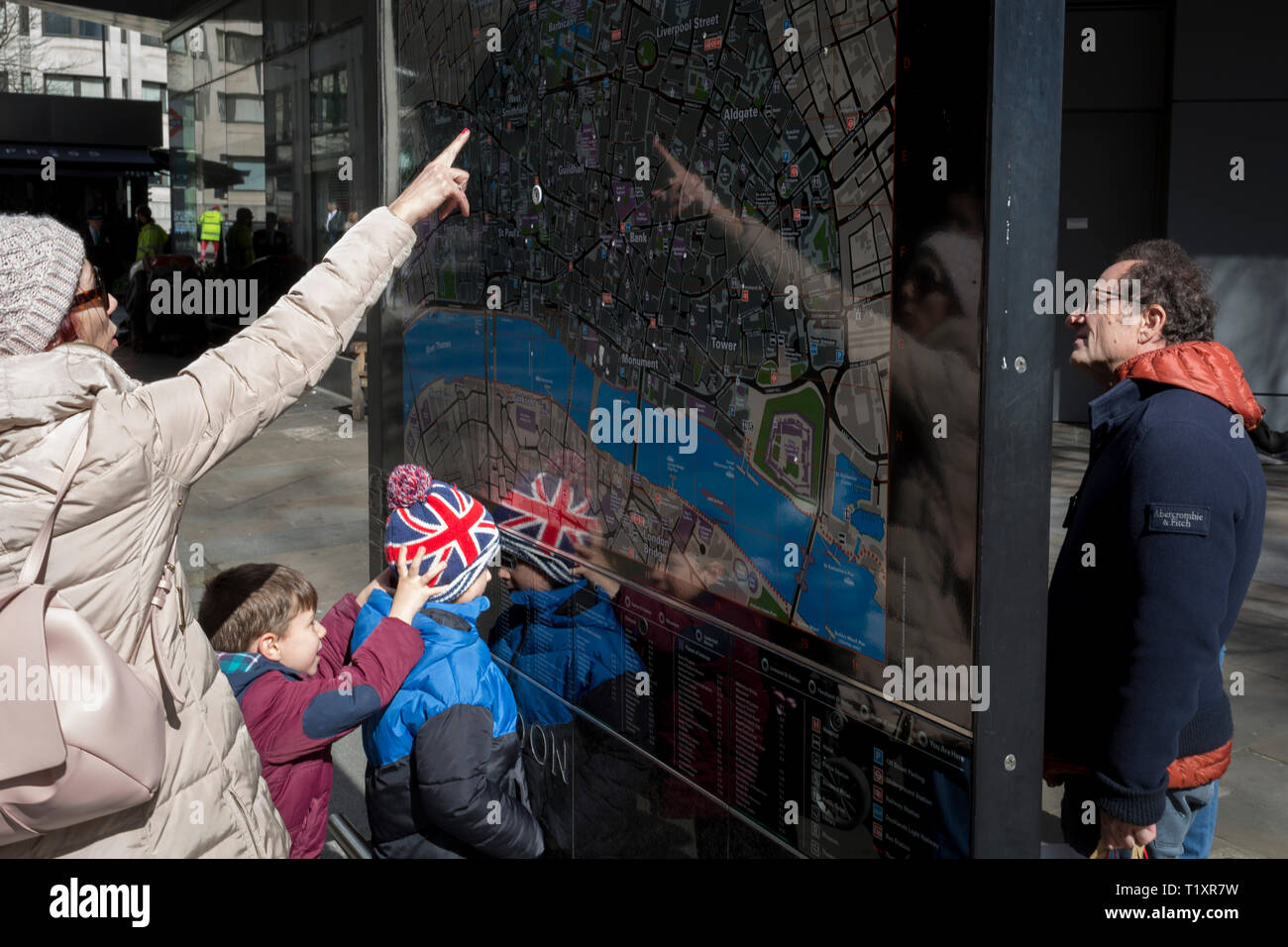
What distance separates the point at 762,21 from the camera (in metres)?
2.44

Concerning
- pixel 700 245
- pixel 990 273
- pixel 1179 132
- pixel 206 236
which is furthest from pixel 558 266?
pixel 206 236

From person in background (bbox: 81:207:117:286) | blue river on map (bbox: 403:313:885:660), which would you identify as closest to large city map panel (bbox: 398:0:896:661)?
blue river on map (bbox: 403:313:885:660)

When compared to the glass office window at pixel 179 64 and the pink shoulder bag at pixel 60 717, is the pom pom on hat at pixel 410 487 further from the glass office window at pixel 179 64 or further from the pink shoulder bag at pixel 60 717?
the glass office window at pixel 179 64

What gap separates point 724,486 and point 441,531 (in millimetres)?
780

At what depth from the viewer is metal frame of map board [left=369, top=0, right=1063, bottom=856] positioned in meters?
1.95

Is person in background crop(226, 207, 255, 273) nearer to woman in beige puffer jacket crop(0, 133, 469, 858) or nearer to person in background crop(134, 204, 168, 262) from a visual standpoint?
person in background crop(134, 204, 168, 262)

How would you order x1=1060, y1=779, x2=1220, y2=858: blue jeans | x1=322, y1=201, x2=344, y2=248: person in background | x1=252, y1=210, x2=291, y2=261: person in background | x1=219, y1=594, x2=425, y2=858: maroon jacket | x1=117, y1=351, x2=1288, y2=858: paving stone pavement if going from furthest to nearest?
x1=252, y1=210, x2=291, y2=261: person in background, x1=322, y1=201, x2=344, y2=248: person in background, x1=117, y1=351, x2=1288, y2=858: paving stone pavement, x1=219, y1=594, x2=425, y2=858: maroon jacket, x1=1060, y1=779, x2=1220, y2=858: blue jeans

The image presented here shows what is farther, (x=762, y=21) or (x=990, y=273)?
(x=762, y=21)

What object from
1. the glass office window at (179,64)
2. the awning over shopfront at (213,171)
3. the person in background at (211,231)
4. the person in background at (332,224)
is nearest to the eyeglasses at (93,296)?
the person in background at (332,224)

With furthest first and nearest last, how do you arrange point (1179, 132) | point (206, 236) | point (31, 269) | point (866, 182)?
point (206, 236) < point (1179, 132) < point (866, 182) < point (31, 269)

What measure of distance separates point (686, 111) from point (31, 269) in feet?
4.64

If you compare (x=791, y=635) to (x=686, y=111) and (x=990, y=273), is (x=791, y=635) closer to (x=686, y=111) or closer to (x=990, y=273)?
(x=990, y=273)

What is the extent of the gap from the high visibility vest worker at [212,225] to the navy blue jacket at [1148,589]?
19205 millimetres

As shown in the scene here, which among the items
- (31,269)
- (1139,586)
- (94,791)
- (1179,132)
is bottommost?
(94,791)
